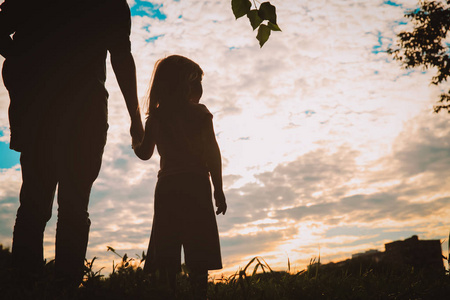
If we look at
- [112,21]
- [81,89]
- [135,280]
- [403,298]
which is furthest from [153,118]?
[403,298]

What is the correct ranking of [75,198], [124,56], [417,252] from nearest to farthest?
1. [75,198]
2. [124,56]
3. [417,252]

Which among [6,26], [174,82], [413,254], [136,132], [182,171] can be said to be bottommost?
[413,254]

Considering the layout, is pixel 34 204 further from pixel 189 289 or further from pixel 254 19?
pixel 254 19

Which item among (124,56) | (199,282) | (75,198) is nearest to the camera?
(199,282)

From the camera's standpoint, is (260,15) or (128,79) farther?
(128,79)

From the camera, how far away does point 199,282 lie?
2941mm

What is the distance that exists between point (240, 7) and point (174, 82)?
1771mm

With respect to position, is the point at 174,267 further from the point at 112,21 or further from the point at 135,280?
the point at 112,21

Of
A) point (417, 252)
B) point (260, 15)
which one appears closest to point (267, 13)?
point (260, 15)

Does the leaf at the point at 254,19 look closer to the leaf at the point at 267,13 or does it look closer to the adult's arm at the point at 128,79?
the leaf at the point at 267,13

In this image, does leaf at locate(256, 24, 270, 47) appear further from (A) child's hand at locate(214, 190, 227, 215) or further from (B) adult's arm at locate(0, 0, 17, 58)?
(B) adult's arm at locate(0, 0, 17, 58)

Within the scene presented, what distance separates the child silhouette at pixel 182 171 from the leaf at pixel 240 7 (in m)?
1.64

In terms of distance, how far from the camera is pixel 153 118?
11.9 feet

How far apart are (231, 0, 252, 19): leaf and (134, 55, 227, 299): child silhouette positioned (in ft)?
5.38
